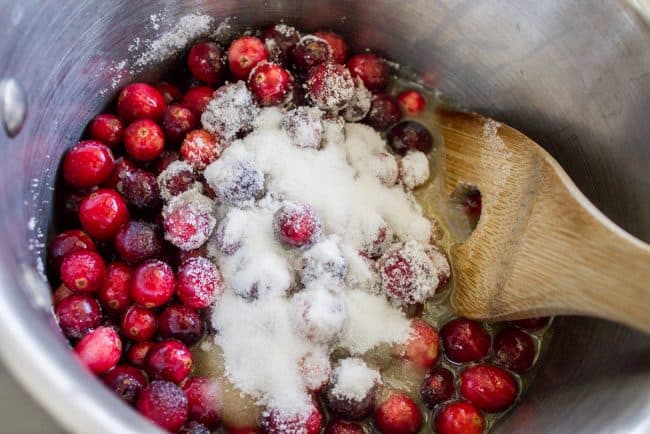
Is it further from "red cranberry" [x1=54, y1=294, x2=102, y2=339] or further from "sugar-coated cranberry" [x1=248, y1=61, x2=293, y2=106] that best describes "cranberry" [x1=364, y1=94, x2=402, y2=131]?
"red cranberry" [x1=54, y1=294, x2=102, y2=339]

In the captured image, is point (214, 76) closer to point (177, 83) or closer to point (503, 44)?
point (177, 83)

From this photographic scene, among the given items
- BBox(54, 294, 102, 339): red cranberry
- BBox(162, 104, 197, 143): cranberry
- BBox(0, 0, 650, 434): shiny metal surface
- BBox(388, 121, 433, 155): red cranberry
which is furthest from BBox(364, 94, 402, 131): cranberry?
BBox(54, 294, 102, 339): red cranberry

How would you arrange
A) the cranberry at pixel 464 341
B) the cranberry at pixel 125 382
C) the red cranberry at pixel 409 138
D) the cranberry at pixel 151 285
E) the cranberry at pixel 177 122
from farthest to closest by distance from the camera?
the red cranberry at pixel 409 138, the cranberry at pixel 177 122, the cranberry at pixel 464 341, the cranberry at pixel 151 285, the cranberry at pixel 125 382

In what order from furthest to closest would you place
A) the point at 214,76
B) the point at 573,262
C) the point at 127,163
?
1. the point at 214,76
2. the point at 127,163
3. the point at 573,262

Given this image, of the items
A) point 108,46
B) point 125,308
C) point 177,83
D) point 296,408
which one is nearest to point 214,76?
point 177,83

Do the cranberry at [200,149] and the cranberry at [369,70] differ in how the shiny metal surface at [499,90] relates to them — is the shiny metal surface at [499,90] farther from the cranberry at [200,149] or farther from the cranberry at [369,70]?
the cranberry at [200,149]

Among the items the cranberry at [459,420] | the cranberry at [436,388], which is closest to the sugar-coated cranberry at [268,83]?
the cranberry at [436,388]

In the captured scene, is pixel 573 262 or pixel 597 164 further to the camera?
pixel 597 164
